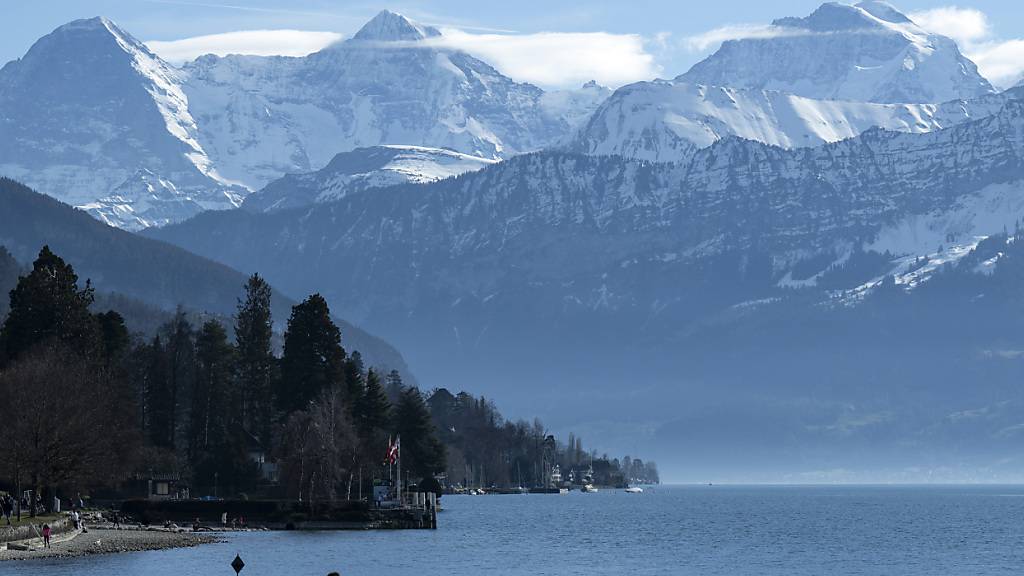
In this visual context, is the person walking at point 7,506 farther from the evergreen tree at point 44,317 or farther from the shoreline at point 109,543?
the evergreen tree at point 44,317

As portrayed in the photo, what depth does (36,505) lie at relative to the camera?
6619 inches

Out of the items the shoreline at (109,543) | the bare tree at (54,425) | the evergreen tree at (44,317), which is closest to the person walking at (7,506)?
the bare tree at (54,425)

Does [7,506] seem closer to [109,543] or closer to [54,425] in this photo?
[109,543]

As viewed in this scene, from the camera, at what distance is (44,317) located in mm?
189125

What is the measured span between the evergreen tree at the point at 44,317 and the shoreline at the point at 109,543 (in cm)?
2185

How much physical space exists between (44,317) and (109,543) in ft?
127

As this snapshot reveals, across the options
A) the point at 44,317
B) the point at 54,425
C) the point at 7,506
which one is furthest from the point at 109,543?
the point at 44,317

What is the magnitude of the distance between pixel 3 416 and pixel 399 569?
110 feet

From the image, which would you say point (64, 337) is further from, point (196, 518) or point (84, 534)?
point (84, 534)

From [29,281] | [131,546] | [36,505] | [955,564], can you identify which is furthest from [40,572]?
[955,564]

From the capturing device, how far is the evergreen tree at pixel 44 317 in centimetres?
18812

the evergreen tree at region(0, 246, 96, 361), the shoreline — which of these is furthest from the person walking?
the evergreen tree at region(0, 246, 96, 361)

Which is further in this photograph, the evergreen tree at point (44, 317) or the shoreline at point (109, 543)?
the evergreen tree at point (44, 317)

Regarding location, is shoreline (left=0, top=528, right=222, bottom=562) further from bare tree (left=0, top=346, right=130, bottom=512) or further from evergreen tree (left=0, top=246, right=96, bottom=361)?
evergreen tree (left=0, top=246, right=96, bottom=361)
